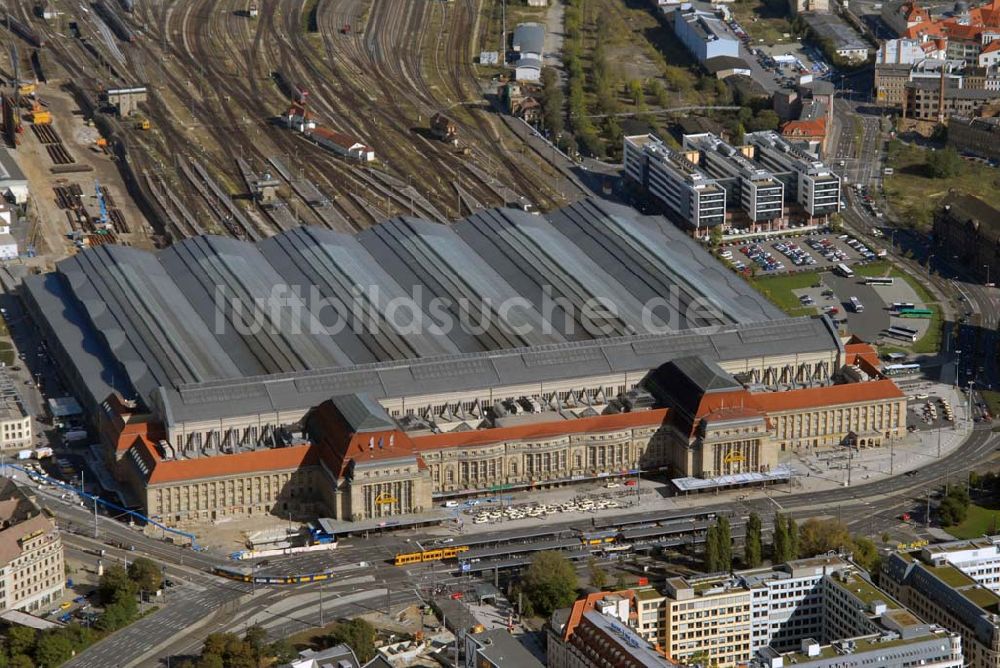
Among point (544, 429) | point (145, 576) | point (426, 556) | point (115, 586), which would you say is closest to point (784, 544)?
point (544, 429)

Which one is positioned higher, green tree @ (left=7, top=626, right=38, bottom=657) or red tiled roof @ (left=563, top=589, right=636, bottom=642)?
red tiled roof @ (left=563, top=589, right=636, bottom=642)

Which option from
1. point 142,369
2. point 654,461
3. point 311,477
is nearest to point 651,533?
point 654,461

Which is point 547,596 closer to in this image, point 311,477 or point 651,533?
point 651,533

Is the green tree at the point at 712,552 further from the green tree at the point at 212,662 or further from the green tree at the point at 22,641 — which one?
the green tree at the point at 22,641

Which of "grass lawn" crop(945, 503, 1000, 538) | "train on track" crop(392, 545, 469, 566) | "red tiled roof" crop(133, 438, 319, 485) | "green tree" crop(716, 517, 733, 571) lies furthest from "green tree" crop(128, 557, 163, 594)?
"grass lawn" crop(945, 503, 1000, 538)

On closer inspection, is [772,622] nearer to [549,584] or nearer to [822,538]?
[822,538]

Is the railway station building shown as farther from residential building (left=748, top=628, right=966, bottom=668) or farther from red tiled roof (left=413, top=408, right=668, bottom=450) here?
residential building (left=748, top=628, right=966, bottom=668)
